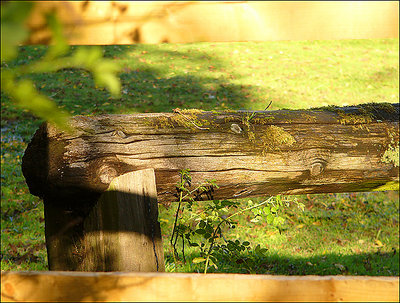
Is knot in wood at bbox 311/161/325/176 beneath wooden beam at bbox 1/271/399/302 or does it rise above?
above

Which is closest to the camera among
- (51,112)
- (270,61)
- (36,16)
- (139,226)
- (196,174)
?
(51,112)

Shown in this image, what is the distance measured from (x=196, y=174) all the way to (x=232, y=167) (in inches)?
8.3

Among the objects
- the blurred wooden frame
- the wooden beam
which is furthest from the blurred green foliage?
the blurred wooden frame

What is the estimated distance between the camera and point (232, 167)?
99.1 inches

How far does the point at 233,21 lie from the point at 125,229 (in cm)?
110

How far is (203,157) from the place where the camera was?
8.13 feet

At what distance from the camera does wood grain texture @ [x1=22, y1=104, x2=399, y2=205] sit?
2.24 m

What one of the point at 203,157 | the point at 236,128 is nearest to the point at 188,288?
the point at 203,157

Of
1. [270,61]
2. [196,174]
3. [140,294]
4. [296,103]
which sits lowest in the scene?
[140,294]

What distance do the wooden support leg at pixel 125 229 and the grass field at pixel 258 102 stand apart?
39 centimetres

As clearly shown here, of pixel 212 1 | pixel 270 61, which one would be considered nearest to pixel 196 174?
pixel 212 1

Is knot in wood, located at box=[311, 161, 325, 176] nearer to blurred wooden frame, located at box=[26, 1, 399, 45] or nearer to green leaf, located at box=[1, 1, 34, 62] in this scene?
blurred wooden frame, located at box=[26, 1, 399, 45]

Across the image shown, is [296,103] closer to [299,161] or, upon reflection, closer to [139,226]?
[299,161]

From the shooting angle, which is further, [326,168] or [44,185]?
[326,168]
